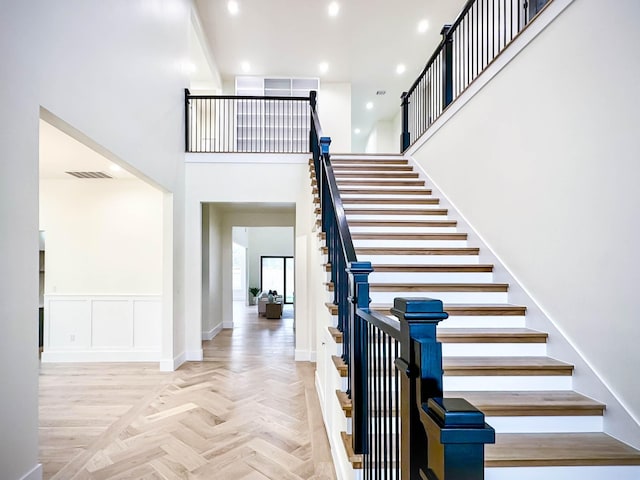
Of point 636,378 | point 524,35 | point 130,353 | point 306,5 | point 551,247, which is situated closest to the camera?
point 636,378

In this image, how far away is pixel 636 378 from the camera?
185 centimetres

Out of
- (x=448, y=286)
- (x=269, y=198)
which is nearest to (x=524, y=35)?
(x=448, y=286)

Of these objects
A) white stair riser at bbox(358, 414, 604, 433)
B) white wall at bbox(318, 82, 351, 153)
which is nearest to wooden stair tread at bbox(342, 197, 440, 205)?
white stair riser at bbox(358, 414, 604, 433)

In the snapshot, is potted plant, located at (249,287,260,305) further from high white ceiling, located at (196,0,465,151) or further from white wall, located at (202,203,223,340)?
high white ceiling, located at (196,0,465,151)

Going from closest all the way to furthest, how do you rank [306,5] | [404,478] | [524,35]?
[404,478], [524,35], [306,5]

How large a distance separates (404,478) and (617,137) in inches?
78.5

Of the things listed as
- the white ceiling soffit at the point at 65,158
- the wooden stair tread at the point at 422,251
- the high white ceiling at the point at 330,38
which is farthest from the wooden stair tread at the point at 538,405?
the high white ceiling at the point at 330,38

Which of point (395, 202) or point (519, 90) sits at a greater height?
point (519, 90)

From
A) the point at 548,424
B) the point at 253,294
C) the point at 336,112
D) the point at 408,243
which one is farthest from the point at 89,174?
the point at 253,294

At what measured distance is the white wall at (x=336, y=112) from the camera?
8812 mm

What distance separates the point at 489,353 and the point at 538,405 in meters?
0.52

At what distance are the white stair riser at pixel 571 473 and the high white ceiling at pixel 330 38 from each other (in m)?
Result: 6.67

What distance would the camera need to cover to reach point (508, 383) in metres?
2.27

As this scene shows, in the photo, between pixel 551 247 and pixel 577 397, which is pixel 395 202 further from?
pixel 577 397
